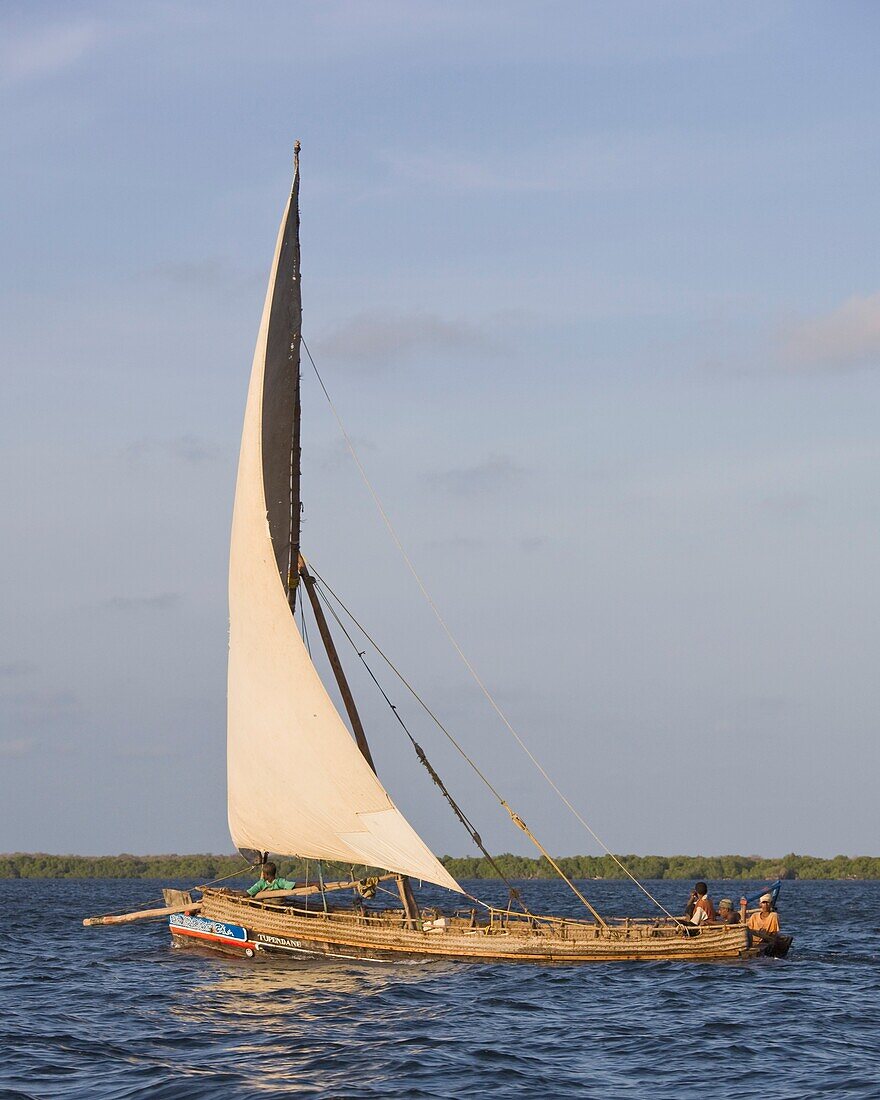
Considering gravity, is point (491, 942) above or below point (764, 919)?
below

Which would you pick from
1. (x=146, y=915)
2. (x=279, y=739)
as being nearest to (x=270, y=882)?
(x=146, y=915)

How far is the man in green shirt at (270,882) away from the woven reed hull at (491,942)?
2.14m

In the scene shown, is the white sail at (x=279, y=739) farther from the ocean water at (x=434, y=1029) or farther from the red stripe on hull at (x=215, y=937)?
the ocean water at (x=434, y=1029)

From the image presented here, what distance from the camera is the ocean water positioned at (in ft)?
74.6

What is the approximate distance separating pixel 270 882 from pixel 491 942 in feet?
23.6

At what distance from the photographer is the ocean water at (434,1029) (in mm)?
22750

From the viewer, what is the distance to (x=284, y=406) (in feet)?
129

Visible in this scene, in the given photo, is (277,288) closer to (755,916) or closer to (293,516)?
(293,516)

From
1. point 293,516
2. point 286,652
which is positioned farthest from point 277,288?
point 286,652

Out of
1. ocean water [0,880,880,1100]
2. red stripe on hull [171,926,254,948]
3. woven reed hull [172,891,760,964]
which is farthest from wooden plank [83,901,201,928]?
woven reed hull [172,891,760,964]

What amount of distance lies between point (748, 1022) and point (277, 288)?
2122cm

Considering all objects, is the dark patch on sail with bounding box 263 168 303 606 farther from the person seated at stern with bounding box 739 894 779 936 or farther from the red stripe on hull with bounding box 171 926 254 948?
the person seated at stern with bounding box 739 894 779 936

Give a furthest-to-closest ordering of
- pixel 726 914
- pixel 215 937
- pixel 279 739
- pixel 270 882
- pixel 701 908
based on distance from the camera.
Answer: pixel 270 882 → pixel 215 937 → pixel 279 739 → pixel 726 914 → pixel 701 908

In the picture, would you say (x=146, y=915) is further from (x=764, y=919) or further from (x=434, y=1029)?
(x=764, y=919)
